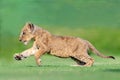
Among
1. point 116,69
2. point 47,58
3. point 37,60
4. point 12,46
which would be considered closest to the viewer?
point 12,46

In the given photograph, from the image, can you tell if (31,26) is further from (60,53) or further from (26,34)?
(60,53)

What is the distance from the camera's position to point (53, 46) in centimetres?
753

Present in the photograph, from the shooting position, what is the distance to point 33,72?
6172 mm

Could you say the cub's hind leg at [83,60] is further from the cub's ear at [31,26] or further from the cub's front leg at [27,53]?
the cub's ear at [31,26]

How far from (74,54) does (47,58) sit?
3.42ft

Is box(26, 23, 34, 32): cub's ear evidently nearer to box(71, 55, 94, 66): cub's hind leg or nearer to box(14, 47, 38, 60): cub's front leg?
box(14, 47, 38, 60): cub's front leg

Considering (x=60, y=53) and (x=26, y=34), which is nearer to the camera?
(x=26, y=34)

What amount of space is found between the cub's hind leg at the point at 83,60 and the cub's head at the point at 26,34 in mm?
659

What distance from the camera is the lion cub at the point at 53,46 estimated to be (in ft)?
24.4

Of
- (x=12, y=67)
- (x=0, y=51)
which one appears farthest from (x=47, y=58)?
(x=0, y=51)

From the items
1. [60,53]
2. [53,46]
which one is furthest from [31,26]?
[60,53]

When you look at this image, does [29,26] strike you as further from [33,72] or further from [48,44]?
[33,72]

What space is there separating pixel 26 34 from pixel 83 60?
2.70ft

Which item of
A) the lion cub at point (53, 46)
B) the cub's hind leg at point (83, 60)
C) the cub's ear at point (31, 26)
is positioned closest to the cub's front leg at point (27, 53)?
the lion cub at point (53, 46)
